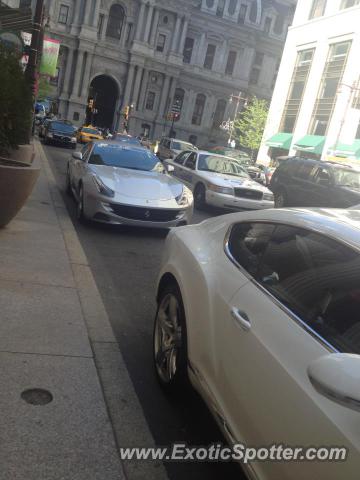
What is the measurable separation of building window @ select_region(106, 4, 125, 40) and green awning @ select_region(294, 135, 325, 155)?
3665cm

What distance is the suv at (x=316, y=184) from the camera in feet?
47.3

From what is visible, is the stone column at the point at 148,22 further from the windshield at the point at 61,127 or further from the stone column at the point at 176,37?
the windshield at the point at 61,127

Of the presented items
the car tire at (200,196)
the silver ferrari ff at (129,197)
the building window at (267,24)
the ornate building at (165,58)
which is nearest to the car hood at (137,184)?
the silver ferrari ff at (129,197)

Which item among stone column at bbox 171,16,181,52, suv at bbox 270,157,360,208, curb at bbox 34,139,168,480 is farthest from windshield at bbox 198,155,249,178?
stone column at bbox 171,16,181,52

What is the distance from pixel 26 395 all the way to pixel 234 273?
1.52 m

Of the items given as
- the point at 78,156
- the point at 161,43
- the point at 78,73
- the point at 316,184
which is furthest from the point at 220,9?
the point at 78,156

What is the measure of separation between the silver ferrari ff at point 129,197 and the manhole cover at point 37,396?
16.2ft

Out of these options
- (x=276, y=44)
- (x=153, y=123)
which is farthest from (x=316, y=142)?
(x=276, y=44)

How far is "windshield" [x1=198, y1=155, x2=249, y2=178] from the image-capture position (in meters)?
14.0

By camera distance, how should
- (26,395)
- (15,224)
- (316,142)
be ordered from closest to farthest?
1. (26,395)
2. (15,224)
3. (316,142)

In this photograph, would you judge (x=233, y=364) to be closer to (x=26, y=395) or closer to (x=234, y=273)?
(x=234, y=273)

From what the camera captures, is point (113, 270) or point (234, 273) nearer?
point (234, 273)

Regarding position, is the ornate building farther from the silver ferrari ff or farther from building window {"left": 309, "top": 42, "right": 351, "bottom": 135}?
the silver ferrari ff

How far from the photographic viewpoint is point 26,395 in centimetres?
318
